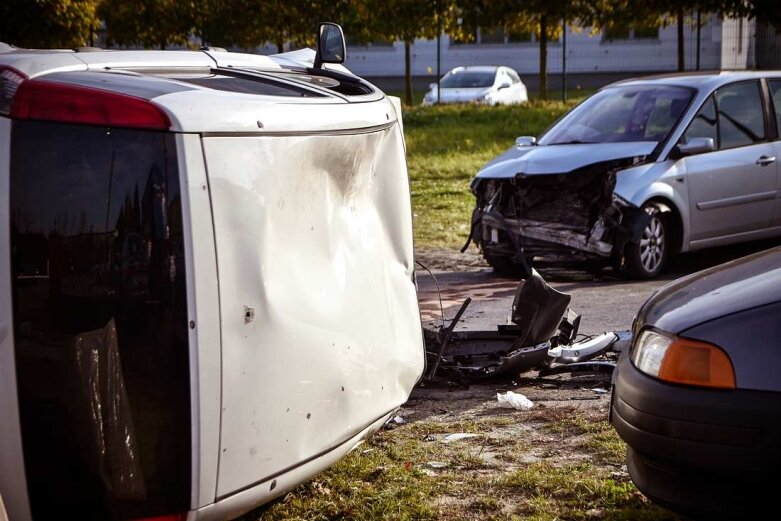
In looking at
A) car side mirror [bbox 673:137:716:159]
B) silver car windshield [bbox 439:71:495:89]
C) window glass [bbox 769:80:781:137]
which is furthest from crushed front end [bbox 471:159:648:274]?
silver car windshield [bbox 439:71:495:89]

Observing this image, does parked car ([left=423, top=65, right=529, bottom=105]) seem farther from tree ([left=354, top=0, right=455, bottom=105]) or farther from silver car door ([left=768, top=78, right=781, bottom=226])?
silver car door ([left=768, top=78, right=781, bottom=226])

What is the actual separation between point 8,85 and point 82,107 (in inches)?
9.8

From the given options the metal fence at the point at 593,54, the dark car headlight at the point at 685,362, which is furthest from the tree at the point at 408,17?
the dark car headlight at the point at 685,362

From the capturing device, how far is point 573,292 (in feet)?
30.6

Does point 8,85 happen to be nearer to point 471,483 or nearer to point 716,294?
point 716,294

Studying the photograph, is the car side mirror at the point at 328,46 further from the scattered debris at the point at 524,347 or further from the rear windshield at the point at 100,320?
the scattered debris at the point at 524,347

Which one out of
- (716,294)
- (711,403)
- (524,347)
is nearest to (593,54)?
(524,347)

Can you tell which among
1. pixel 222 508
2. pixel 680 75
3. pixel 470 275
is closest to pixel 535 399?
pixel 222 508

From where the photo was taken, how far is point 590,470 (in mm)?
4887

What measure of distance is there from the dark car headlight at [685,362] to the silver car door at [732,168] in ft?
20.9

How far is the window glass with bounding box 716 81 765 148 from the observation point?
1030cm

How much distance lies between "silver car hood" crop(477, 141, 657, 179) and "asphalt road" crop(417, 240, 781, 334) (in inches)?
38.9

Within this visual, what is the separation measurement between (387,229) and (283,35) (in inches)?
928

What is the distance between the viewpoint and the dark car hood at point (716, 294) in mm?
3715
